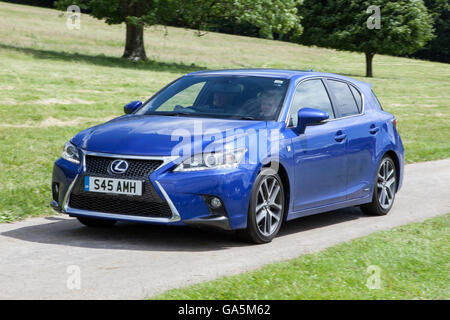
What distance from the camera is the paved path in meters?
5.71

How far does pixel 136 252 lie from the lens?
691 centimetres

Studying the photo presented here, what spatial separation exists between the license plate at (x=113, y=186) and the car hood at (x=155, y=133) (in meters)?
0.26

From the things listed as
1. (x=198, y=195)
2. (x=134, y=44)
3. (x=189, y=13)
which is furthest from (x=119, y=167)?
(x=134, y=44)

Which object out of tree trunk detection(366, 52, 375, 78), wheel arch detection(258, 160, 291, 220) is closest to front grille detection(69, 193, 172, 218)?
wheel arch detection(258, 160, 291, 220)

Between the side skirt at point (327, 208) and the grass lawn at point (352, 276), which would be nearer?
the grass lawn at point (352, 276)

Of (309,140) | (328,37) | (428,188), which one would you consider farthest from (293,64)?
(309,140)

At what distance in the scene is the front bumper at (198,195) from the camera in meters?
6.88

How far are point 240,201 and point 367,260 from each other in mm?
1230

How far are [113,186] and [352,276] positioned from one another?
7.42 feet

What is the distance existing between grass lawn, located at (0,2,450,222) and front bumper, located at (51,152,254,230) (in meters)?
2.35
